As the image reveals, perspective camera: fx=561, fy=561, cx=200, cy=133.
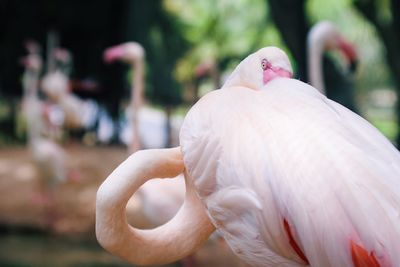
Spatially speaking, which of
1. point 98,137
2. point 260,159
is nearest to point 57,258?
point 98,137

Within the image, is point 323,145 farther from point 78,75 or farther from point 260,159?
point 78,75

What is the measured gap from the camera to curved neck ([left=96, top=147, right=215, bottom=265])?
Result: 1.08 m

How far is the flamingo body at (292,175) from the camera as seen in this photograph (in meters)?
0.89

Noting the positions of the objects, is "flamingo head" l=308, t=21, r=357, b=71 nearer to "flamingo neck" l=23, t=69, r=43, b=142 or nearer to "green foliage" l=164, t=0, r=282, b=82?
"green foliage" l=164, t=0, r=282, b=82

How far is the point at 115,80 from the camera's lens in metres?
6.36

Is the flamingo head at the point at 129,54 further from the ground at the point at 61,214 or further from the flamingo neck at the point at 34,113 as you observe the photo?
the flamingo neck at the point at 34,113

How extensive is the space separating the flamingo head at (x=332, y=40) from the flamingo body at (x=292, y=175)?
1738 mm

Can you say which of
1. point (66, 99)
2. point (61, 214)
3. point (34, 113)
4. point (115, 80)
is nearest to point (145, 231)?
point (61, 214)

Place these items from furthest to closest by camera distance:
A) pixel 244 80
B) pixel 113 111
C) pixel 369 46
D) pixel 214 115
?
pixel 113 111
pixel 369 46
pixel 244 80
pixel 214 115

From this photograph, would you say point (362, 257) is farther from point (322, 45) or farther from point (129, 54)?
point (129, 54)

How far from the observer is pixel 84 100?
258 inches

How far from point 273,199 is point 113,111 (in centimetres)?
552

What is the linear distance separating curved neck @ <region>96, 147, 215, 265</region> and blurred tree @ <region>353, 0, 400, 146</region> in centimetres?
330

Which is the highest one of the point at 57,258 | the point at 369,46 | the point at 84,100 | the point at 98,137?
the point at 369,46
